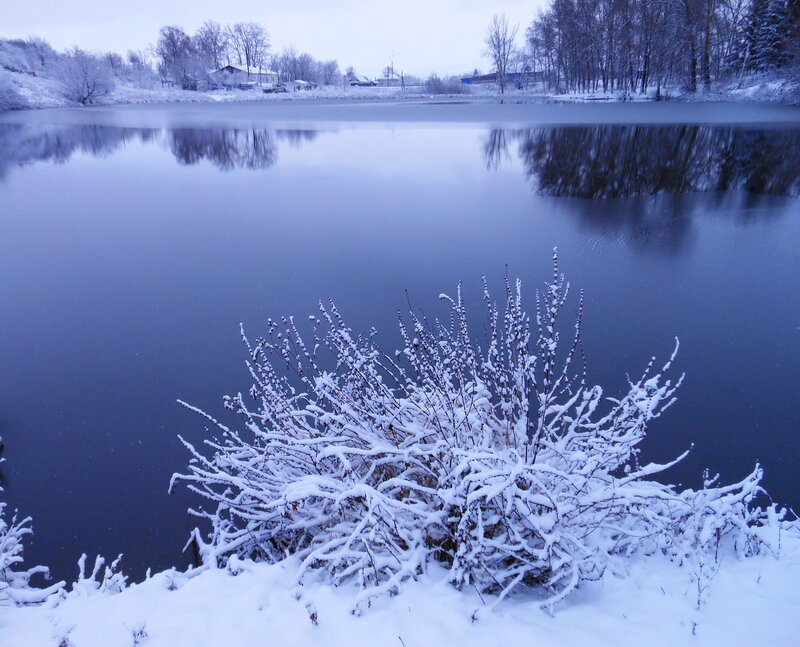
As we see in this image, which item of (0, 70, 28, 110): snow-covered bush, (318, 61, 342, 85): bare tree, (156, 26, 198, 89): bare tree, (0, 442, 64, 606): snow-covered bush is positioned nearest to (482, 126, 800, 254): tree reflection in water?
(0, 442, 64, 606): snow-covered bush

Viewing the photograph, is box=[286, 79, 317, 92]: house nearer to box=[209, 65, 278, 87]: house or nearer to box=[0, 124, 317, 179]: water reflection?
box=[209, 65, 278, 87]: house

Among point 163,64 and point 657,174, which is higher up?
point 163,64

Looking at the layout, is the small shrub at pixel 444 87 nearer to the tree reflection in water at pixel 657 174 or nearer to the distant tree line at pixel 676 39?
the distant tree line at pixel 676 39

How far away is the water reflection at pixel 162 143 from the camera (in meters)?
19.1

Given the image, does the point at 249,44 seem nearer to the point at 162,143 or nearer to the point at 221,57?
the point at 221,57

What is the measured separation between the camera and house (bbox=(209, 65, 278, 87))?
72.8 metres

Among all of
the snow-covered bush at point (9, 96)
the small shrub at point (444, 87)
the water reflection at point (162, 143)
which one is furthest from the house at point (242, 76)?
the water reflection at point (162, 143)

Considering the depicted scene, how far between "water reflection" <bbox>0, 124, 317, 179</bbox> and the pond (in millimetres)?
445

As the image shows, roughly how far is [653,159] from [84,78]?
5744 centimetres

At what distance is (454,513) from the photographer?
3100 millimetres

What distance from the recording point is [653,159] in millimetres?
16312

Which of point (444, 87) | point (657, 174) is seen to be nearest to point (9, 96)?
point (444, 87)

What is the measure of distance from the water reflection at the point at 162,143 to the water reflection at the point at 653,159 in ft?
29.2

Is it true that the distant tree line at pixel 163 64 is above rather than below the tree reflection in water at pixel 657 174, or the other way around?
above
